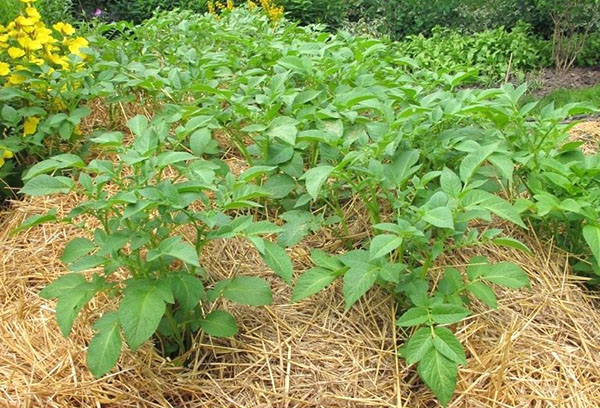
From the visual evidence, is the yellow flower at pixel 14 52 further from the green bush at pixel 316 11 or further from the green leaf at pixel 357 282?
the green bush at pixel 316 11

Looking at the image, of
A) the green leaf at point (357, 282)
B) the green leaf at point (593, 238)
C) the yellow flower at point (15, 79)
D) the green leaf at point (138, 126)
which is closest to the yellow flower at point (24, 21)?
the yellow flower at point (15, 79)

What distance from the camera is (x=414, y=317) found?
1.60 meters

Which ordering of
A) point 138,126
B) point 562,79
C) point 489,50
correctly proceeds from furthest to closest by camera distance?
point 489,50 < point 562,79 < point 138,126

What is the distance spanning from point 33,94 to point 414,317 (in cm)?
182

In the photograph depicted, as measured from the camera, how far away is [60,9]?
14.6 ft

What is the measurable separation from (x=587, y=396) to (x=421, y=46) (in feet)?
16.8

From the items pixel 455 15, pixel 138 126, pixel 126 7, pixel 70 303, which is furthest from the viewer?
pixel 126 7

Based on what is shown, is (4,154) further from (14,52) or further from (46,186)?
(46,186)

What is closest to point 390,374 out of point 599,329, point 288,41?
point 599,329

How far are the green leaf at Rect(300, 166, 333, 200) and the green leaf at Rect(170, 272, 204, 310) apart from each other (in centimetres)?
40

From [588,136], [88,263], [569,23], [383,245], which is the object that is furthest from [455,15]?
[88,263]

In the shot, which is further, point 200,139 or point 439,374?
point 200,139

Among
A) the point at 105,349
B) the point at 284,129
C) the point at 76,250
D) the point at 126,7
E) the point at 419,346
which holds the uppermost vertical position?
the point at 284,129

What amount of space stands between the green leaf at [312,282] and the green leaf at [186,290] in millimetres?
267
